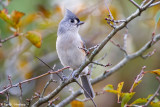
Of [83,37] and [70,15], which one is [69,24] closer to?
[70,15]

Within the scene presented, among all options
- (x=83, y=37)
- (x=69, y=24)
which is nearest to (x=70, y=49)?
(x=69, y=24)

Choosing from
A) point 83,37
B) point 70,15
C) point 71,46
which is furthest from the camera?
point 83,37

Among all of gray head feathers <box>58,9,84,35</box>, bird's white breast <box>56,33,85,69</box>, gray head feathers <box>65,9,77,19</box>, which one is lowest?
bird's white breast <box>56,33,85,69</box>

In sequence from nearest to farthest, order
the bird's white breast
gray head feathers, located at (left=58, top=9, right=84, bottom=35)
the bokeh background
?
the bird's white breast < gray head feathers, located at (left=58, top=9, right=84, bottom=35) < the bokeh background

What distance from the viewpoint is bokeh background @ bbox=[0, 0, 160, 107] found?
4.55 m

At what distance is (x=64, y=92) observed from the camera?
17.3ft

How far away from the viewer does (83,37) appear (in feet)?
16.6

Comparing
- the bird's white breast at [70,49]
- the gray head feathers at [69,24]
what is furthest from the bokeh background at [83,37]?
the bird's white breast at [70,49]

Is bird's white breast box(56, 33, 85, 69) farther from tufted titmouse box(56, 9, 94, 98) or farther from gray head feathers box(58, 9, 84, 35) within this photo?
gray head feathers box(58, 9, 84, 35)

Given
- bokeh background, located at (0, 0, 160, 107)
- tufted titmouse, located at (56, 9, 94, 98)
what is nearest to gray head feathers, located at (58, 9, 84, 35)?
tufted titmouse, located at (56, 9, 94, 98)

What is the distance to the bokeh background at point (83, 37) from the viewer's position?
4547 millimetres

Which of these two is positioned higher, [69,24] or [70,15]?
[70,15]

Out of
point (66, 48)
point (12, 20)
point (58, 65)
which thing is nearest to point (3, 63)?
point (58, 65)

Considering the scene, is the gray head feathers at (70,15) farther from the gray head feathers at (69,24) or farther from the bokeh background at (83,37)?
the bokeh background at (83,37)
